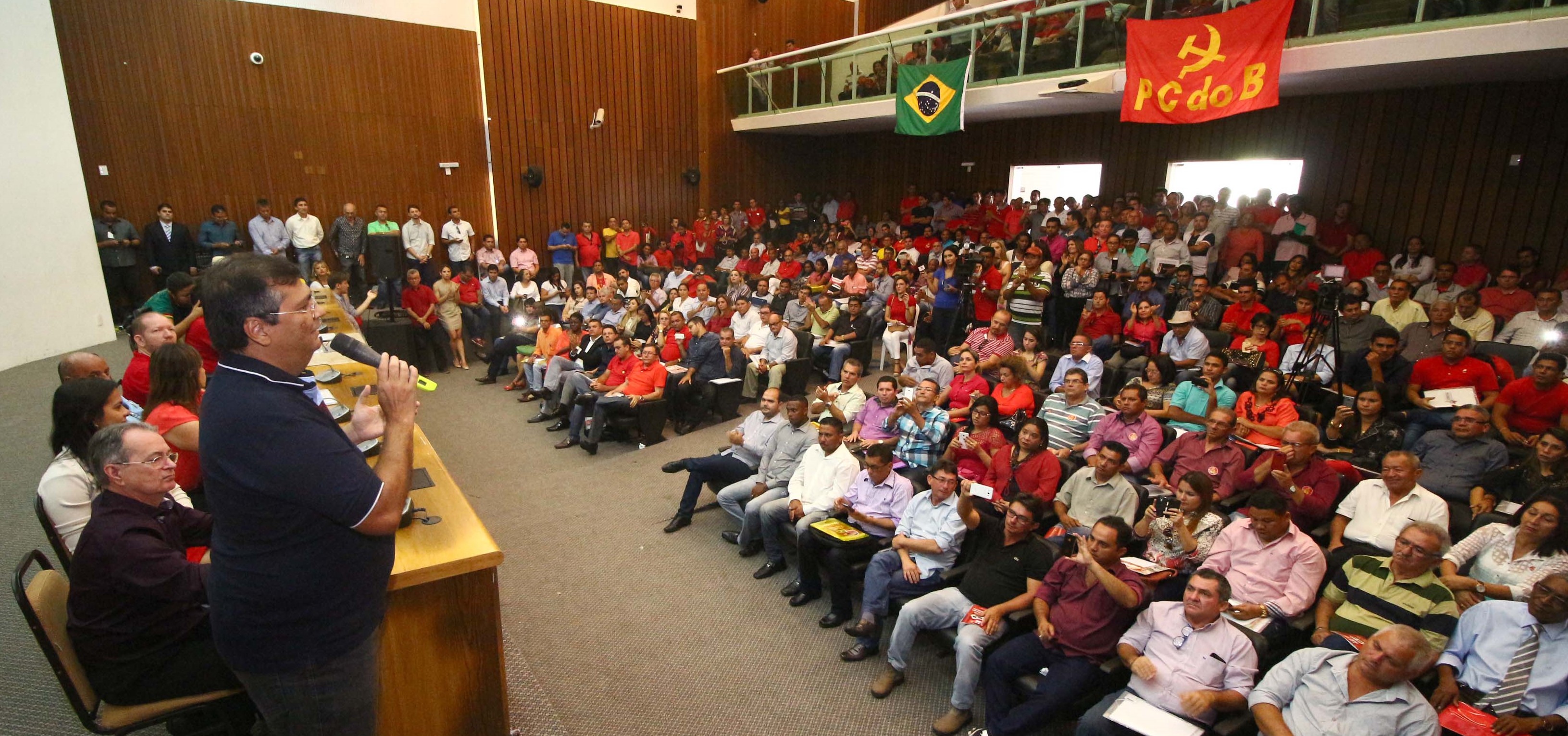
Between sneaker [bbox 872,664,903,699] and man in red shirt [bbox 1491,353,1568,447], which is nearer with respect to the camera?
sneaker [bbox 872,664,903,699]

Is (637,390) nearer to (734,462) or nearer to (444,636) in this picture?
(734,462)

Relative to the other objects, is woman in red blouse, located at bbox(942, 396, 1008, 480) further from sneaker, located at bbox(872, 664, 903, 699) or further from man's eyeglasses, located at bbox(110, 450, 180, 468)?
man's eyeglasses, located at bbox(110, 450, 180, 468)

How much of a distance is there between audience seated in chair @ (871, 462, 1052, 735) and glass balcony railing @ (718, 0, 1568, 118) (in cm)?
515

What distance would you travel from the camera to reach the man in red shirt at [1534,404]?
14.5 ft

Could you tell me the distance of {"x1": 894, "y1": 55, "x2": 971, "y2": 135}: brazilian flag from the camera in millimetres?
8711

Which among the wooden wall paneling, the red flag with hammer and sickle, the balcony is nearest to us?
the balcony

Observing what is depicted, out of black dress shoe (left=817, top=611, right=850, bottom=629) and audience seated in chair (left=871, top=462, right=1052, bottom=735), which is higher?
audience seated in chair (left=871, top=462, right=1052, bottom=735)

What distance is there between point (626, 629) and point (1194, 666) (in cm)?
255

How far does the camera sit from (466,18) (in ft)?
35.9

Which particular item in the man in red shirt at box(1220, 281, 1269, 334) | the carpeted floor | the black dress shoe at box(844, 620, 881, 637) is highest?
the man in red shirt at box(1220, 281, 1269, 334)

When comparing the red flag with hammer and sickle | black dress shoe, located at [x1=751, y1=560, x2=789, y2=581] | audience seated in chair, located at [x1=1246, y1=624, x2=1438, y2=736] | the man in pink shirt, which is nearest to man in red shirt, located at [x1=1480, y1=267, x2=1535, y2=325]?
the red flag with hammer and sickle

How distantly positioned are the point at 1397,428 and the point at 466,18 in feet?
38.9

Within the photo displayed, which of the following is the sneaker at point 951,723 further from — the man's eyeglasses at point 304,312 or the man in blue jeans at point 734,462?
the man's eyeglasses at point 304,312

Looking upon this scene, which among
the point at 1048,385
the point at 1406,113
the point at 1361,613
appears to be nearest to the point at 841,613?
the point at 1361,613
